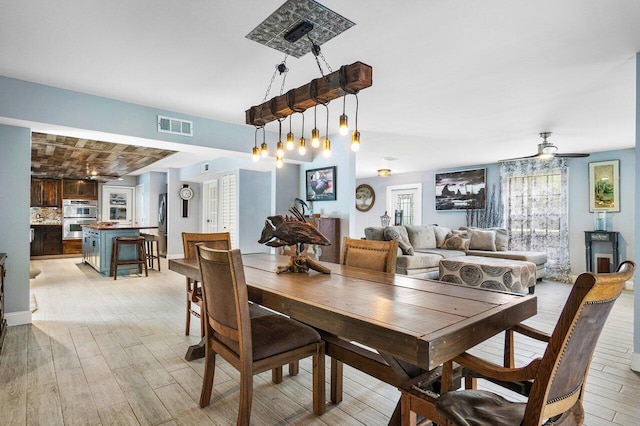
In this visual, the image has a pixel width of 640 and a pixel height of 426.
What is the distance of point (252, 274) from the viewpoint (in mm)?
2252

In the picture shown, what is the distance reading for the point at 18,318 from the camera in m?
3.46

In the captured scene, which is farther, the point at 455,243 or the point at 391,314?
the point at 455,243

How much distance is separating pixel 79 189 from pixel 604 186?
12.1 m

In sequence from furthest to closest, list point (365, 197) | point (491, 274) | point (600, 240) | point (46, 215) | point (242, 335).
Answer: point (365, 197), point (46, 215), point (600, 240), point (491, 274), point (242, 335)

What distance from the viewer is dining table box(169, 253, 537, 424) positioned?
45.3 inches

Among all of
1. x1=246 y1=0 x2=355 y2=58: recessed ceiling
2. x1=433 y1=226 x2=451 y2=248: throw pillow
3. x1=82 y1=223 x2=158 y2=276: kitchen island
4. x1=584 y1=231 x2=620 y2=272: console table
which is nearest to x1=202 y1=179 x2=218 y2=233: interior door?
x1=82 y1=223 x2=158 y2=276: kitchen island

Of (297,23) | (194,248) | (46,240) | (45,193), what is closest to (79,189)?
(45,193)

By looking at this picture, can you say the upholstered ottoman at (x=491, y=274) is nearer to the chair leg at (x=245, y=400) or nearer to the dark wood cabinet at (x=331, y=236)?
the dark wood cabinet at (x=331, y=236)

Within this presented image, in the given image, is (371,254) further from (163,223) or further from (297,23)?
(163,223)

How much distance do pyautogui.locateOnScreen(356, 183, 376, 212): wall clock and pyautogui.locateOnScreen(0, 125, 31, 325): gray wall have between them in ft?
26.9

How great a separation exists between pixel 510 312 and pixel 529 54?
212cm

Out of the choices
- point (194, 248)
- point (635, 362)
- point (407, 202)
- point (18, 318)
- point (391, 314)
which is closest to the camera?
point (391, 314)

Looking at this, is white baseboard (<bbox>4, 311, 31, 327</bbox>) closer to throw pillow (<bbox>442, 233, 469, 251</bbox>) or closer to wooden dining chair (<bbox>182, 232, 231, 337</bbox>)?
wooden dining chair (<bbox>182, 232, 231, 337</bbox>)

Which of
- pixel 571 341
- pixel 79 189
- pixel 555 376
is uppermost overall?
pixel 79 189
